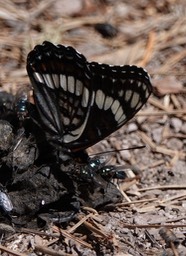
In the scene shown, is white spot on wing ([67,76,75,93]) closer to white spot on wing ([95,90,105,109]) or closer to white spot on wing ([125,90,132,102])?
white spot on wing ([95,90,105,109])

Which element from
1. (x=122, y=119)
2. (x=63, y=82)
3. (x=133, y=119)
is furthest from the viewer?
(x=133, y=119)

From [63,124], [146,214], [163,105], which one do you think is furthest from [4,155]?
[163,105]

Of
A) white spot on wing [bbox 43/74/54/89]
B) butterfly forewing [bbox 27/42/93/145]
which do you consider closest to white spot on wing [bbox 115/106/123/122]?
butterfly forewing [bbox 27/42/93/145]

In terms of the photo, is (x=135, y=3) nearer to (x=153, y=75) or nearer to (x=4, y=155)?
(x=153, y=75)

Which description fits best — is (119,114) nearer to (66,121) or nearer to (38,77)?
(66,121)

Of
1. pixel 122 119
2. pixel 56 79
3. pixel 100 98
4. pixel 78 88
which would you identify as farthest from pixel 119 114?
pixel 56 79

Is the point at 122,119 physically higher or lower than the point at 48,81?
lower

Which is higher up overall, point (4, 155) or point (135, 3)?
point (135, 3)
